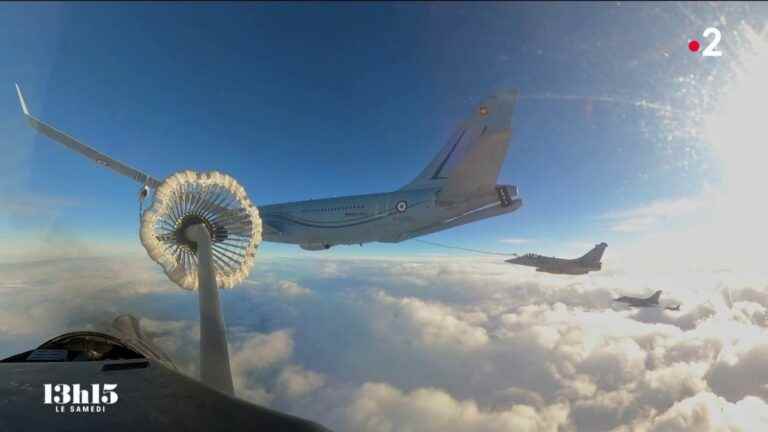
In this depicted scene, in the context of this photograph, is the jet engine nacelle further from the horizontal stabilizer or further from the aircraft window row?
the horizontal stabilizer

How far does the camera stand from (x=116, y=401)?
9.48 ft

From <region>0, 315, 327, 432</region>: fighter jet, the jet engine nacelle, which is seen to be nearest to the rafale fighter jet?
the jet engine nacelle

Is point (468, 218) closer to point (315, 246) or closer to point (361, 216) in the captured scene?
point (361, 216)

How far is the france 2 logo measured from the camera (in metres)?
2.83

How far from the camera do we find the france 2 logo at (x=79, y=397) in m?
2.83

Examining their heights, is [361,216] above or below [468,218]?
above

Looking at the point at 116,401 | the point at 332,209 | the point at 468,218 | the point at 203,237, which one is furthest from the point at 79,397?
the point at 332,209

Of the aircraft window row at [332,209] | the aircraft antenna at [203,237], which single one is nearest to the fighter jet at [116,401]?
the aircraft antenna at [203,237]

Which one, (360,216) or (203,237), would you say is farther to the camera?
(360,216)

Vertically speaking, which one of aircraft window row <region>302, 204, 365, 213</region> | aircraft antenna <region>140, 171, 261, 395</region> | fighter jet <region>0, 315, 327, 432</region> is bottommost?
fighter jet <region>0, 315, 327, 432</region>

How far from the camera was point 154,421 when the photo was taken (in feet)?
8.80

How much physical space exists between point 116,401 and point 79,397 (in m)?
0.30

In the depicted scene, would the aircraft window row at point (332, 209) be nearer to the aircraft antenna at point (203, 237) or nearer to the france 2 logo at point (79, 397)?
the aircraft antenna at point (203, 237)

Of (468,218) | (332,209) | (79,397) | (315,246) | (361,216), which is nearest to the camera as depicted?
(79,397)
